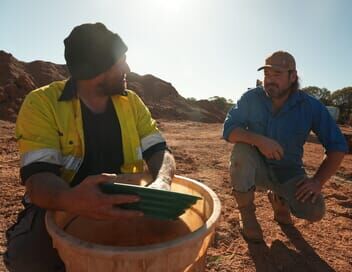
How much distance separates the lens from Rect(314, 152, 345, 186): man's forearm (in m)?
2.83

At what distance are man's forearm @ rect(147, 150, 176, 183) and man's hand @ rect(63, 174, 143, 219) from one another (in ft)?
1.76

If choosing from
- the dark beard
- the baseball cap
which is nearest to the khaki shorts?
the dark beard

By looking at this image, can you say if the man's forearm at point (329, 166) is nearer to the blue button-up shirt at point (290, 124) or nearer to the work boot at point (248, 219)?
the blue button-up shirt at point (290, 124)

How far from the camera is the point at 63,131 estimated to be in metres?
1.93

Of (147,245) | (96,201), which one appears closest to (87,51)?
(96,201)

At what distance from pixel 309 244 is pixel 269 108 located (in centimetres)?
113

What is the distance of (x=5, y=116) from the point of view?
12758 mm

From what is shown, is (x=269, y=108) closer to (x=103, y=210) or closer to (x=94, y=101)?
(x=94, y=101)

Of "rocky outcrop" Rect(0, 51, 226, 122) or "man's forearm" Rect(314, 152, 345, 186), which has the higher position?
"man's forearm" Rect(314, 152, 345, 186)

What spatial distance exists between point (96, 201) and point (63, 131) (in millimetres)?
698

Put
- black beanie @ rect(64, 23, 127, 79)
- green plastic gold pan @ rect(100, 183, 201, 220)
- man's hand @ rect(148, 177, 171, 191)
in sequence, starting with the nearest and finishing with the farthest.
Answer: green plastic gold pan @ rect(100, 183, 201, 220), man's hand @ rect(148, 177, 171, 191), black beanie @ rect(64, 23, 127, 79)

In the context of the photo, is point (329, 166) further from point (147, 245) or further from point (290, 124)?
point (147, 245)

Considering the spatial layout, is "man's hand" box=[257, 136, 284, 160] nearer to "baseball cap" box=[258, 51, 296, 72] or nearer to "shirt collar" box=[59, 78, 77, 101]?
"baseball cap" box=[258, 51, 296, 72]

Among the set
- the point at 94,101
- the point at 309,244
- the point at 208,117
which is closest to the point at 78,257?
the point at 94,101
